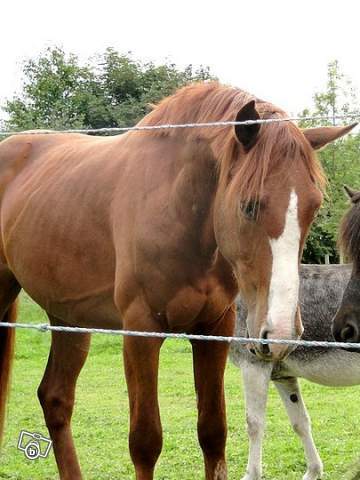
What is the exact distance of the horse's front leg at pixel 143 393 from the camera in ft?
10.8

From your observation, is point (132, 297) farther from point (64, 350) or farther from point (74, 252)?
point (64, 350)

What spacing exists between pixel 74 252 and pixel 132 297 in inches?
22.6

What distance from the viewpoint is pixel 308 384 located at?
10062mm

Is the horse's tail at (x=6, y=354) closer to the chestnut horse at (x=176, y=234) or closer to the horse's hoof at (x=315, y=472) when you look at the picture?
the chestnut horse at (x=176, y=234)

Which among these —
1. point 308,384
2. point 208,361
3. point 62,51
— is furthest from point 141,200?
point 62,51

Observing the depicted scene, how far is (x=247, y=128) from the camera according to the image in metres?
2.88

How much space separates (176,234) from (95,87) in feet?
94.1

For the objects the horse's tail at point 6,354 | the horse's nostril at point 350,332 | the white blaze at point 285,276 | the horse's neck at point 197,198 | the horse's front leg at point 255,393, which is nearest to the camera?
the white blaze at point 285,276

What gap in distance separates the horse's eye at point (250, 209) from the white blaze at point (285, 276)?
0.12m

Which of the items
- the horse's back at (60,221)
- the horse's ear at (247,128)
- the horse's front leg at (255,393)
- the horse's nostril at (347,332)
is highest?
the horse's ear at (247,128)

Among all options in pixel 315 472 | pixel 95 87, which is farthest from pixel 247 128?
pixel 95 87

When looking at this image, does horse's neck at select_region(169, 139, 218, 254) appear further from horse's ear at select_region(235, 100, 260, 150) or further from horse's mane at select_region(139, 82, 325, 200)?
horse's ear at select_region(235, 100, 260, 150)

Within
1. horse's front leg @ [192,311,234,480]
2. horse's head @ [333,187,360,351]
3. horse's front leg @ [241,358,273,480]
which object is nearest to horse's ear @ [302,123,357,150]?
horse's front leg @ [192,311,234,480]

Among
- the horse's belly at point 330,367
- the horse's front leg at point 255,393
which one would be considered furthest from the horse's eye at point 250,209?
the horse's belly at point 330,367
